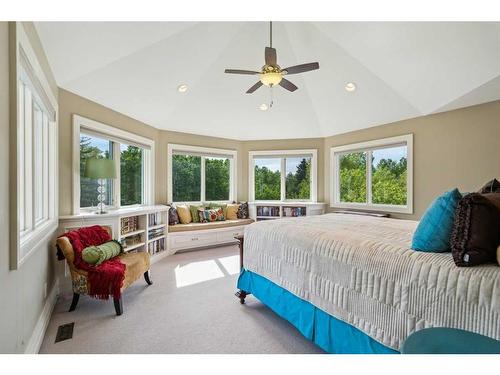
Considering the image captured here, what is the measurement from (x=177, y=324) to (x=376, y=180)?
4139 mm

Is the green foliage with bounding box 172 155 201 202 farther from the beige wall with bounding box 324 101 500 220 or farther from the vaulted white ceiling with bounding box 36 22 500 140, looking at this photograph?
the beige wall with bounding box 324 101 500 220

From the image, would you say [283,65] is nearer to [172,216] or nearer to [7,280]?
[172,216]

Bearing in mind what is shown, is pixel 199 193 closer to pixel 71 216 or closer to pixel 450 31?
pixel 71 216

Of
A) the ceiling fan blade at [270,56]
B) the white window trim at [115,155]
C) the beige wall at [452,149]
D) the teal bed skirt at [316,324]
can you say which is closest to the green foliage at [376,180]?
the beige wall at [452,149]

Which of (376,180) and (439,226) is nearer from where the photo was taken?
(439,226)

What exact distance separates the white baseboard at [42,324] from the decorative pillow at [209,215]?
2.62 m

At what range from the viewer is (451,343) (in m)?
0.96

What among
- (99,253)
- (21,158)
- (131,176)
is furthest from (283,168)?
(21,158)

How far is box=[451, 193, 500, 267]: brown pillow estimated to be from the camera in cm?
116

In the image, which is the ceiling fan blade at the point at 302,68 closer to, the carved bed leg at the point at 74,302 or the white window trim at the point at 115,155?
the white window trim at the point at 115,155

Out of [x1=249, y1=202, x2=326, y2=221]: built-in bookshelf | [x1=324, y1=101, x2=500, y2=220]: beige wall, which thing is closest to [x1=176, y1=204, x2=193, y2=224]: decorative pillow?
[x1=249, y1=202, x2=326, y2=221]: built-in bookshelf

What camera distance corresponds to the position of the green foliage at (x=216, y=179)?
5594 mm

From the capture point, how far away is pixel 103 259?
251 cm
